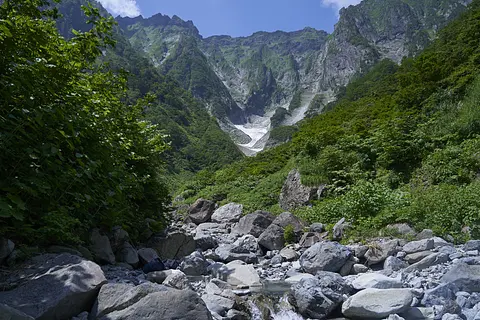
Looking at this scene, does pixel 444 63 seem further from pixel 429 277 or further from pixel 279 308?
pixel 279 308

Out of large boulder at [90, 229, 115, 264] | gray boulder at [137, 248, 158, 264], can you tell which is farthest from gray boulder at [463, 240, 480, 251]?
large boulder at [90, 229, 115, 264]

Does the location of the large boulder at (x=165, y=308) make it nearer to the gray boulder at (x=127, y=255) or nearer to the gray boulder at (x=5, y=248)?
the gray boulder at (x=5, y=248)

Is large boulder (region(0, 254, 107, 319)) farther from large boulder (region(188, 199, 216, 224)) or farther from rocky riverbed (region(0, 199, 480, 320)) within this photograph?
large boulder (region(188, 199, 216, 224))

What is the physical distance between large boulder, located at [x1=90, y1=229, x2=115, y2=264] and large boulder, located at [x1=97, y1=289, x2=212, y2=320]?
2982 millimetres

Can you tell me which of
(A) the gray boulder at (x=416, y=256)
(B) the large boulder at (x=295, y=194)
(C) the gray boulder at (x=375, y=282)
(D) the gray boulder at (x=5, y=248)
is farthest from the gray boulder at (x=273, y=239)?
(D) the gray boulder at (x=5, y=248)

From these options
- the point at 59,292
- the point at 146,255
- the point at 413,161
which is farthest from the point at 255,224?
the point at 59,292

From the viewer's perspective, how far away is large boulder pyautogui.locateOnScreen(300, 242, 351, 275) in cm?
841

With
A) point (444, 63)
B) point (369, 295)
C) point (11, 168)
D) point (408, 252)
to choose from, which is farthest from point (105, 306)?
point (444, 63)

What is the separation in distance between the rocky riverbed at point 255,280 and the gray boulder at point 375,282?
2cm

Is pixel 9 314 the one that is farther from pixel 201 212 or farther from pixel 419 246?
pixel 201 212

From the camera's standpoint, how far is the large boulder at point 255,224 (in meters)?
14.4

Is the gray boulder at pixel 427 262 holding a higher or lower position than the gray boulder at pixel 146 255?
lower

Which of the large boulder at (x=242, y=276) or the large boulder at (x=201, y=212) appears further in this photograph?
the large boulder at (x=201, y=212)

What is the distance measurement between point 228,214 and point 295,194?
4783mm
